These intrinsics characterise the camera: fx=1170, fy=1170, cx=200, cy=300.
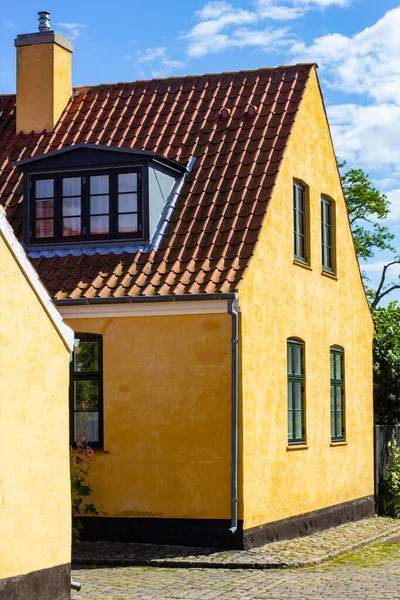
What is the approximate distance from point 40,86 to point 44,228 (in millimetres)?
3415

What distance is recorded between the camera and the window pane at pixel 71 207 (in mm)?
17656

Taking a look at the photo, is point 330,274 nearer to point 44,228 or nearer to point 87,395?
point 44,228

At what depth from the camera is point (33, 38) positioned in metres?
20.2

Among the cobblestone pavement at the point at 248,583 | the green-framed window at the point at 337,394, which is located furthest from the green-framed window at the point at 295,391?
the cobblestone pavement at the point at 248,583

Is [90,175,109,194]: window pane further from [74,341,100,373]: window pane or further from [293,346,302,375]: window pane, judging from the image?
[293,346,302,375]: window pane

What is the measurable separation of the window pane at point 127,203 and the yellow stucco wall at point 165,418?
194 cm

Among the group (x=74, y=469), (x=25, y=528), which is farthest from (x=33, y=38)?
(x=25, y=528)

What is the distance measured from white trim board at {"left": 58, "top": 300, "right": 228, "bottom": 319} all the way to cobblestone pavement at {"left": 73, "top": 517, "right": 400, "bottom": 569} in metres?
3.14

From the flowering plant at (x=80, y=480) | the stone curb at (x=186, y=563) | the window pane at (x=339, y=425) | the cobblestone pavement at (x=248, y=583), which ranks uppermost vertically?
the window pane at (x=339, y=425)

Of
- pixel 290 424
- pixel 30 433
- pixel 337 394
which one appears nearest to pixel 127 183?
pixel 290 424

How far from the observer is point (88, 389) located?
54.7ft

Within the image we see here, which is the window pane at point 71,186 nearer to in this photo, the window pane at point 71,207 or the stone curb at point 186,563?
the window pane at point 71,207

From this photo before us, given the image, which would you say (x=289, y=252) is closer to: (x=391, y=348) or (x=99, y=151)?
(x=99, y=151)

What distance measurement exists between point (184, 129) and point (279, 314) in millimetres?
3650
